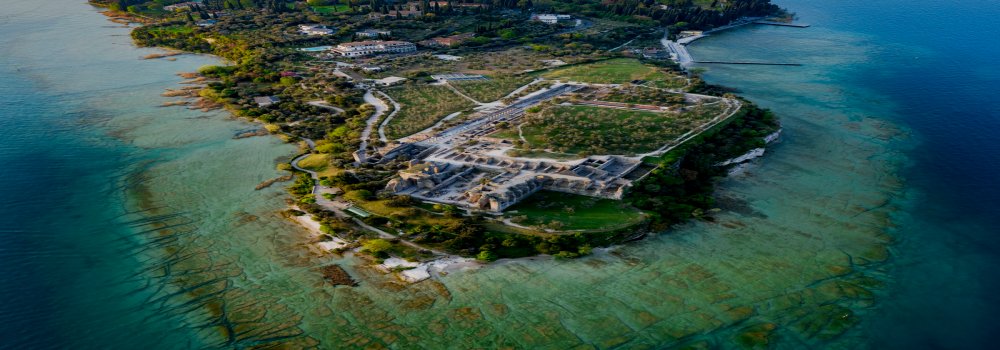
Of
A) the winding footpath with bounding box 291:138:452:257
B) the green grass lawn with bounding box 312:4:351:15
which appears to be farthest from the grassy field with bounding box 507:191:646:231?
the green grass lawn with bounding box 312:4:351:15

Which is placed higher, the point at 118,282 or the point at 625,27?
the point at 625,27

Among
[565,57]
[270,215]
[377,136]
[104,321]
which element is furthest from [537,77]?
[104,321]

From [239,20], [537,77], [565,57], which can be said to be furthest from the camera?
[239,20]

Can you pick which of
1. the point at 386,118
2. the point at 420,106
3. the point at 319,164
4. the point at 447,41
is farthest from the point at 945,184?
the point at 447,41

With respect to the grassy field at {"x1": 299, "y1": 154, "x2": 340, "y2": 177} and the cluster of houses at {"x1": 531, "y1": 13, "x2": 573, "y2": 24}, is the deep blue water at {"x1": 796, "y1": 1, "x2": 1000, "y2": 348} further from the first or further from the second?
the cluster of houses at {"x1": 531, "y1": 13, "x2": 573, "y2": 24}

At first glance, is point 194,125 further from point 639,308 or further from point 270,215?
point 639,308

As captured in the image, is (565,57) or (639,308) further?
(565,57)
